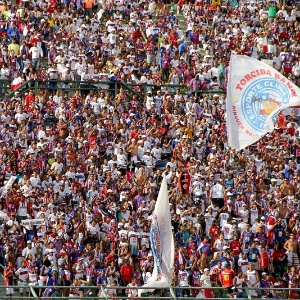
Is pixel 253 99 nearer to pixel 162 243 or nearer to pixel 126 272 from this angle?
pixel 162 243

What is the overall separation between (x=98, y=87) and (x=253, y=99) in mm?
13765

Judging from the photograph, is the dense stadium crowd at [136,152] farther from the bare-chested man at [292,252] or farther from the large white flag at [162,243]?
the large white flag at [162,243]

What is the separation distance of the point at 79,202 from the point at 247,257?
16.2 ft

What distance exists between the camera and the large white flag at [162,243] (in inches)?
1610

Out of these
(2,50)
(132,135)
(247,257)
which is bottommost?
(247,257)

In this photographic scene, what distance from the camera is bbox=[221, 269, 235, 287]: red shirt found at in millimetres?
44622

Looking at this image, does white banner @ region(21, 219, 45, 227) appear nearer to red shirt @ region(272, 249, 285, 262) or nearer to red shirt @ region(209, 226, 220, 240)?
red shirt @ region(209, 226, 220, 240)

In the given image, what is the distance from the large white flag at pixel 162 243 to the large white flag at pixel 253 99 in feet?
7.48

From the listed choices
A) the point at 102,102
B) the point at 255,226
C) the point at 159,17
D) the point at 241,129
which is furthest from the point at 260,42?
the point at 241,129

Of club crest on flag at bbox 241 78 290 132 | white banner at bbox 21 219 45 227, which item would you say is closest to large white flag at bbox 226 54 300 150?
club crest on flag at bbox 241 78 290 132

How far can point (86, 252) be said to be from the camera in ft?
149

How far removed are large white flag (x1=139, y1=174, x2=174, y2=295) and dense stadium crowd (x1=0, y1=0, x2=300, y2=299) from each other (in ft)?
7.58

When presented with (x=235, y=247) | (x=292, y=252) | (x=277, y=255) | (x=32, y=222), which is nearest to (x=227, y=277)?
(x=235, y=247)

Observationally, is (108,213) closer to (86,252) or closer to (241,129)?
(86,252)
